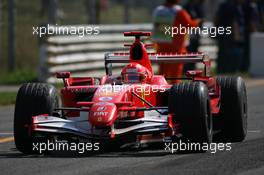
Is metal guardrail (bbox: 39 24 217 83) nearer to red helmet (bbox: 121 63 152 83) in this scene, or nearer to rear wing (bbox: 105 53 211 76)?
rear wing (bbox: 105 53 211 76)

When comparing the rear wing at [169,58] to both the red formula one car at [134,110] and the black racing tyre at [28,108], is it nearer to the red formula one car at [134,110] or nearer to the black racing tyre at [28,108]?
the red formula one car at [134,110]

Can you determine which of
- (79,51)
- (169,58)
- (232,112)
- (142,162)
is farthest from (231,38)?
(142,162)

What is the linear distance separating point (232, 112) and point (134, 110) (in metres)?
1.71

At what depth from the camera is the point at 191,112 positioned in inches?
430

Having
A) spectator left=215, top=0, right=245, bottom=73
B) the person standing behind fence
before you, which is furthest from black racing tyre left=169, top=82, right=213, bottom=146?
spectator left=215, top=0, right=245, bottom=73

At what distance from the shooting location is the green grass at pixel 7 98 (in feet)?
59.7

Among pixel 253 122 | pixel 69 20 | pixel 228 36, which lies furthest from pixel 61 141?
pixel 69 20

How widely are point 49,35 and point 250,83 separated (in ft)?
14.5

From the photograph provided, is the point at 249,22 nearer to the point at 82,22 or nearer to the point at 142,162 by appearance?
the point at 82,22

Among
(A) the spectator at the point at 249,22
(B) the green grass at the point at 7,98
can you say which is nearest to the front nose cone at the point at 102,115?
(B) the green grass at the point at 7,98

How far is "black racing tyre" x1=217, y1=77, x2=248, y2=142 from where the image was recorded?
12.4 metres

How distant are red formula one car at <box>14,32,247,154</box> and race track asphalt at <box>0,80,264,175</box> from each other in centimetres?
22

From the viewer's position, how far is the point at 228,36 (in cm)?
2578

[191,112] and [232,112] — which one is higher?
[191,112]
